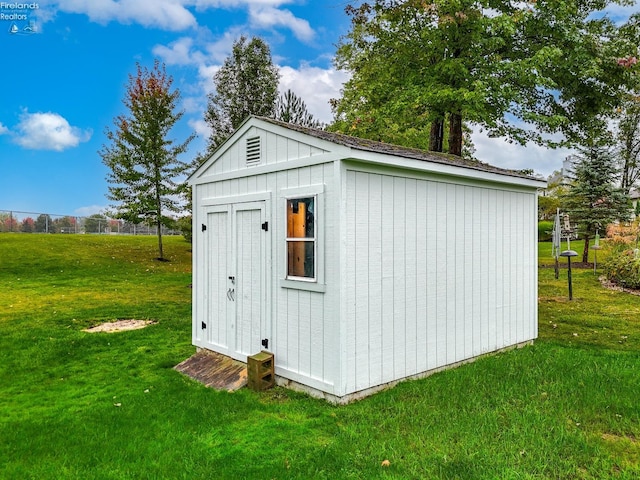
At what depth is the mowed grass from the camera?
9.12ft

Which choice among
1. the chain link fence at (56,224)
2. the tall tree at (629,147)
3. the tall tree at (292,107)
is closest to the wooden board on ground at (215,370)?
the tall tree at (292,107)

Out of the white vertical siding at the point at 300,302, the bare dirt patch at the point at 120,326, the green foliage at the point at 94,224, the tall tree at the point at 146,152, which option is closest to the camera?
the white vertical siding at the point at 300,302

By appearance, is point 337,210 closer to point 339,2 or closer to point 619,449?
point 619,449

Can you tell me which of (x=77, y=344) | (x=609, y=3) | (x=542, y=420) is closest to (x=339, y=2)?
(x=609, y=3)

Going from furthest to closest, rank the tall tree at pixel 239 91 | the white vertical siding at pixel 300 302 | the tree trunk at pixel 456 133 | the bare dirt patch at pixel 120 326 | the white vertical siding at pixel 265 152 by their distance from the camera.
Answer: the tall tree at pixel 239 91, the tree trunk at pixel 456 133, the bare dirt patch at pixel 120 326, the white vertical siding at pixel 265 152, the white vertical siding at pixel 300 302

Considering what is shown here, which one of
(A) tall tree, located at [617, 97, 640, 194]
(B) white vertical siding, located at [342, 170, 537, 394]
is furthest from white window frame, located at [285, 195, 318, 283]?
(A) tall tree, located at [617, 97, 640, 194]

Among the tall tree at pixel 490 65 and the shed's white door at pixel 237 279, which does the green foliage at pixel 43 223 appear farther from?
the shed's white door at pixel 237 279

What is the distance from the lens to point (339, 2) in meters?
10.7

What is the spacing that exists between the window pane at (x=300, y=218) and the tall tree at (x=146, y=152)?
13478 millimetres

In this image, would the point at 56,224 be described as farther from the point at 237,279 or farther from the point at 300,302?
the point at 300,302

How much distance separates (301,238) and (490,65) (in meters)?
8.07

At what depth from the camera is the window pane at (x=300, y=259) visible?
404cm

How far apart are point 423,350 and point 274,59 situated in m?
14.2

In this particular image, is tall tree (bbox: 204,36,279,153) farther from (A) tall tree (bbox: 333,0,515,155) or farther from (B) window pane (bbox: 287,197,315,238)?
(B) window pane (bbox: 287,197,315,238)
